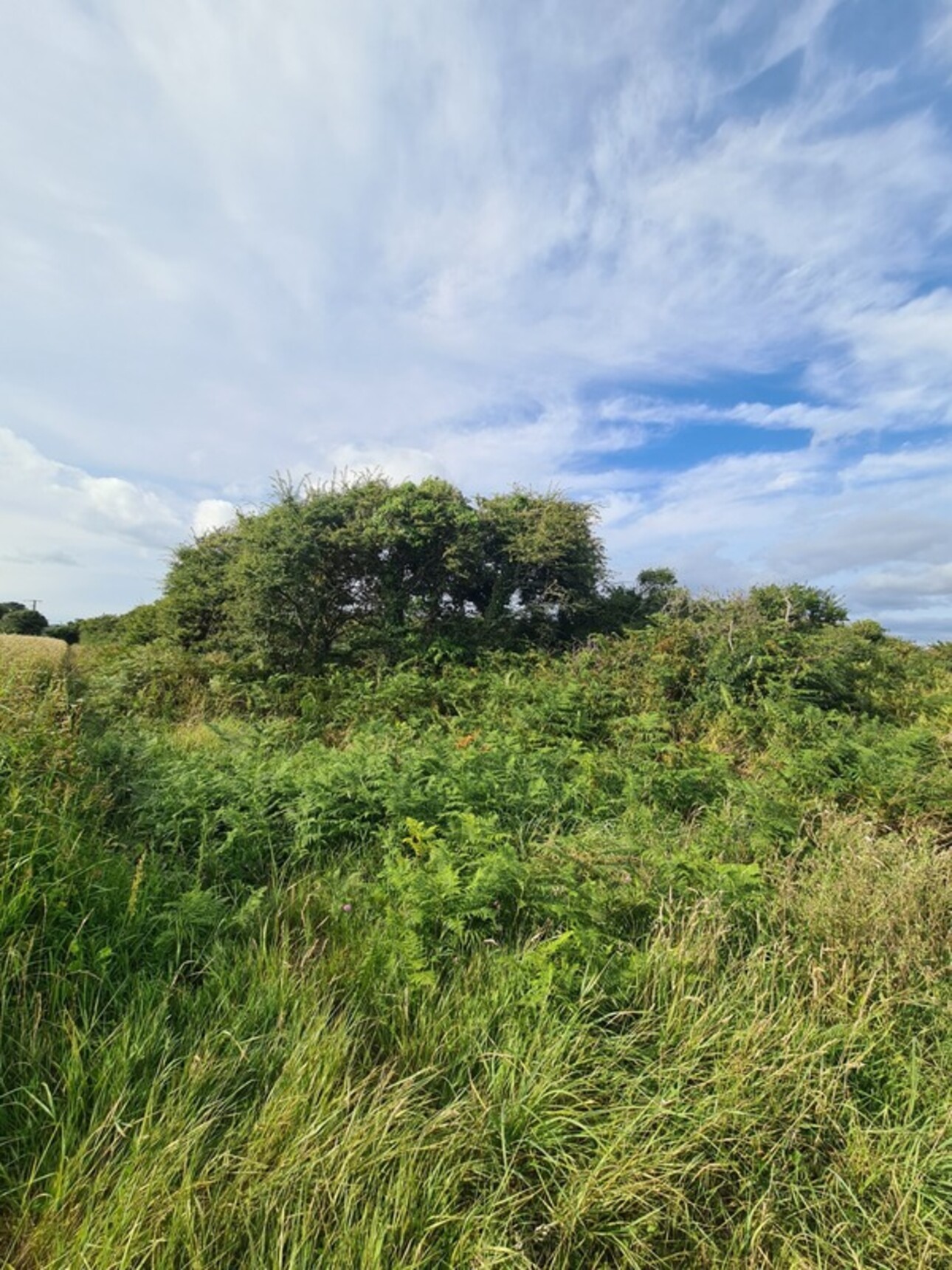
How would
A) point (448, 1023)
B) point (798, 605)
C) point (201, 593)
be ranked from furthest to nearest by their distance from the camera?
point (201, 593) → point (798, 605) → point (448, 1023)

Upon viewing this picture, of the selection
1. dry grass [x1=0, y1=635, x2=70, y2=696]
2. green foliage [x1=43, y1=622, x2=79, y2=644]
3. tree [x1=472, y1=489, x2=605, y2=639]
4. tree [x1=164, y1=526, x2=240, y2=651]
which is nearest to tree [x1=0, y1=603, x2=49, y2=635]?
green foliage [x1=43, y1=622, x2=79, y2=644]

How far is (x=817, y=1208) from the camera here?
202 centimetres

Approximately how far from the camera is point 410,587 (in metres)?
12.7

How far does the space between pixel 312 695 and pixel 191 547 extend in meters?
7.59

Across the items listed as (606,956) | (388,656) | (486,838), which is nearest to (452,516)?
(388,656)

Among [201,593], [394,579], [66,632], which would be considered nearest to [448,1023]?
[394,579]

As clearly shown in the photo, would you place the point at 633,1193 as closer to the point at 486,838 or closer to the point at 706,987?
the point at 706,987

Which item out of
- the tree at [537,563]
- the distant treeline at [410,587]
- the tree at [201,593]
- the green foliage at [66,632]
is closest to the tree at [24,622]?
the green foliage at [66,632]

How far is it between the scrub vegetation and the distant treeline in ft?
20.2

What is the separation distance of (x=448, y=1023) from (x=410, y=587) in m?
10.6

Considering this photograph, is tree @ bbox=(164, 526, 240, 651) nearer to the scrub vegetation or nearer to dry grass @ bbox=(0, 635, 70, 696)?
dry grass @ bbox=(0, 635, 70, 696)

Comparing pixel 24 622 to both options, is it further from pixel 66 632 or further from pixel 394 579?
pixel 394 579

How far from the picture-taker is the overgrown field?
1.86m

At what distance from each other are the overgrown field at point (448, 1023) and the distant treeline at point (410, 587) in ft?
22.9
